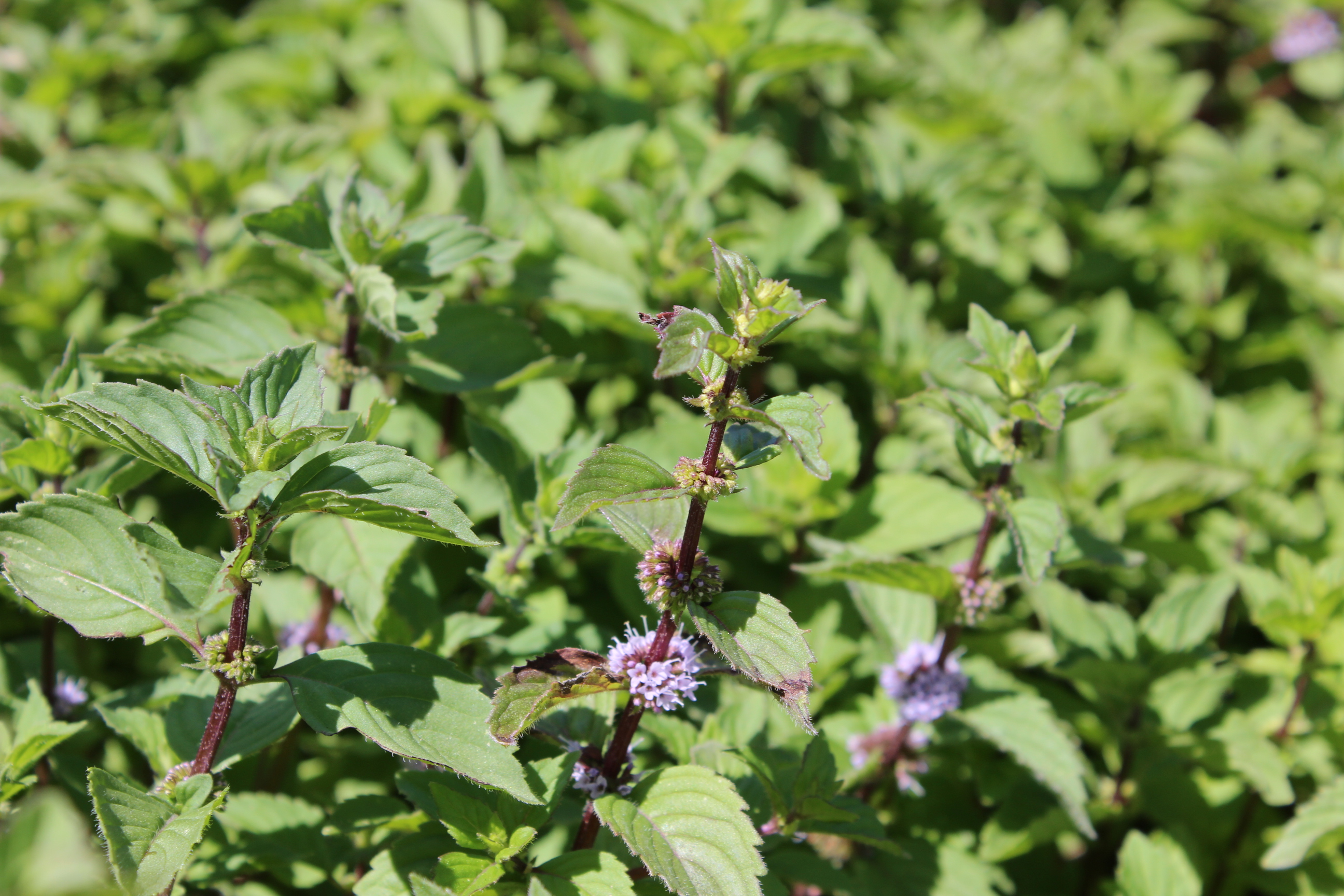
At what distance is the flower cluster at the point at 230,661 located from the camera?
178cm

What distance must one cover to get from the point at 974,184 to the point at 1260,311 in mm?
1719

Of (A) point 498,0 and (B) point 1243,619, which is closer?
(B) point 1243,619

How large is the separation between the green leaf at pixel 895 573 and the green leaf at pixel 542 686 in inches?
24.6

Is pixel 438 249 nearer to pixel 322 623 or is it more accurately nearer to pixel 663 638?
pixel 322 623

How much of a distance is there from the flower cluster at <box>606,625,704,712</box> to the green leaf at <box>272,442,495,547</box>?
0.41 meters

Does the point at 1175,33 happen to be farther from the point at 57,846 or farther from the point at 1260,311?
the point at 57,846

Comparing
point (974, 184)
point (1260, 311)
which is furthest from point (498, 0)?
point (1260, 311)

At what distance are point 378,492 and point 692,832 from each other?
890mm

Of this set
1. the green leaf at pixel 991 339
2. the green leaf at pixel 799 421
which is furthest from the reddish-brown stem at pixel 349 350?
the green leaf at pixel 991 339

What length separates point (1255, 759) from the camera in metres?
2.70

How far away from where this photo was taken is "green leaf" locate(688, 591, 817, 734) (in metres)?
1.72

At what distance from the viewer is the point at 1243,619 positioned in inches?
143

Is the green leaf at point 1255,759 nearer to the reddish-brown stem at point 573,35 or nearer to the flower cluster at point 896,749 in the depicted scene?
the flower cluster at point 896,749

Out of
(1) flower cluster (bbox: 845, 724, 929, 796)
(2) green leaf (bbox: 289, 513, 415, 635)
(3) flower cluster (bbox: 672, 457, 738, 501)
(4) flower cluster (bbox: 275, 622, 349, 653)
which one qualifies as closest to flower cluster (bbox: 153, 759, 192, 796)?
(2) green leaf (bbox: 289, 513, 415, 635)
